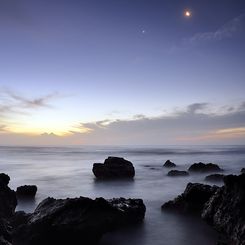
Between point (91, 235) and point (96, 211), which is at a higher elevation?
point (96, 211)

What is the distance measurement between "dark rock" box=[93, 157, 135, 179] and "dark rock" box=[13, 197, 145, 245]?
68.6 ft

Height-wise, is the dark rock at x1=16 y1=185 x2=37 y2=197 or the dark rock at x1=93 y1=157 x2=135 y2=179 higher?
the dark rock at x1=93 y1=157 x2=135 y2=179

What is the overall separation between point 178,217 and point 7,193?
29.5ft

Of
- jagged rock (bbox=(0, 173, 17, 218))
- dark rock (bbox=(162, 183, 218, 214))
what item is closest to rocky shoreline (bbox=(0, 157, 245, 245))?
jagged rock (bbox=(0, 173, 17, 218))

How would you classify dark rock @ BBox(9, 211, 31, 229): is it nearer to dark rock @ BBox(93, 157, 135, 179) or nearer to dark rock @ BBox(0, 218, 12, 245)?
dark rock @ BBox(0, 218, 12, 245)

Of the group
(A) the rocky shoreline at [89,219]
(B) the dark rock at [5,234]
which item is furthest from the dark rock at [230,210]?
(B) the dark rock at [5,234]

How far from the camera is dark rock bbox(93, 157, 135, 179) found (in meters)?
34.4

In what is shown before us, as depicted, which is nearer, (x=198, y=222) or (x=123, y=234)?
(x=123, y=234)

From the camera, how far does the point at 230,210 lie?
12211 millimetres

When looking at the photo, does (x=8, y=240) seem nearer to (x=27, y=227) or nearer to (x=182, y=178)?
(x=27, y=227)

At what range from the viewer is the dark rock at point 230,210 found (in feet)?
36.5

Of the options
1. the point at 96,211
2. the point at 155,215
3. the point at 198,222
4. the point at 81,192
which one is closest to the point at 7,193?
the point at 96,211

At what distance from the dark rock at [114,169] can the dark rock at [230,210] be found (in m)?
20.8

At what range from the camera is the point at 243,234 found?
1049cm
